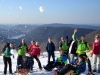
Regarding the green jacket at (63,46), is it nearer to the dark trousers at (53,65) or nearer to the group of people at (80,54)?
the group of people at (80,54)

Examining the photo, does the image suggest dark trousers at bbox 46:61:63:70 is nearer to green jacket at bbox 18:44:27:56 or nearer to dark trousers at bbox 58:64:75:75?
green jacket at bbox 18:44:27:56

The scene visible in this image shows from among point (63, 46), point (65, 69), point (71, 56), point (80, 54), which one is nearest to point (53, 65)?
point (71, 56)

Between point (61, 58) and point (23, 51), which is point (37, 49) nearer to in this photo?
point (23, 51)

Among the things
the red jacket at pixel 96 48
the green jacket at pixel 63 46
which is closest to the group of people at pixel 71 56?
the red jacket at pixel 96 48

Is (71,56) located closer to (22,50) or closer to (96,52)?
(96,52)

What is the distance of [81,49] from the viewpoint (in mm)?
10719

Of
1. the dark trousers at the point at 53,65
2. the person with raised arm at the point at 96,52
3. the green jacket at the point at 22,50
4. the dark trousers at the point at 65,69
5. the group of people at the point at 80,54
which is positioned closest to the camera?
the dark trousers at the point at 65,69

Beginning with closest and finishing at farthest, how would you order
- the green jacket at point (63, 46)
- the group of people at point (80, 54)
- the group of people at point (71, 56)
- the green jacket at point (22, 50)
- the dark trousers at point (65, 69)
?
the dark trousers at point (65, 69)
the group of people at point (80, 54)
the group of people at point (71, 56)
the green jacket at point (22, 50)
the green jacket at point (63, 46)

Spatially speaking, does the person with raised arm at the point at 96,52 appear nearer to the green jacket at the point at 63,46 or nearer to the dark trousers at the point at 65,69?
the dark trousers at the point at 65,69

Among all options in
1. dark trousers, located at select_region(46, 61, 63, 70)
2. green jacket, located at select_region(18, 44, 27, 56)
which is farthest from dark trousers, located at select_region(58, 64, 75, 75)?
green jacket, located at select_region(18, 44, 27, 56)

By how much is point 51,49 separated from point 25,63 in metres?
2.84

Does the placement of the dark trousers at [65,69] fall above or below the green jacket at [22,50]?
below

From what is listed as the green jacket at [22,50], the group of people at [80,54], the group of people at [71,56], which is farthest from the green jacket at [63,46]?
the green jacket at [22,50]

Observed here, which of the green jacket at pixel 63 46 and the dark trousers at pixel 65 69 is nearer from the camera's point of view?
the dark trousers at pixel 65 69
